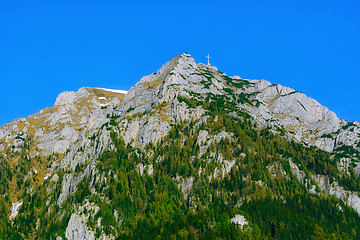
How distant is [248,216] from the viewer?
17625 centimetres

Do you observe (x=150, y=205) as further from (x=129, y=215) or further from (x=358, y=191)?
(x=358, y=191)

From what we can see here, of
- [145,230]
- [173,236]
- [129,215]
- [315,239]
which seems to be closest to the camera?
[315,239]

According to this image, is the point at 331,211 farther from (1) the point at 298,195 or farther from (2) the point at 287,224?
(2) the point at 287,224

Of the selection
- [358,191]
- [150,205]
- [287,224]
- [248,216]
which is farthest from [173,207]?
[358,191]

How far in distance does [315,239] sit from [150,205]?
9581 centimetres

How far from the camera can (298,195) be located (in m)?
195

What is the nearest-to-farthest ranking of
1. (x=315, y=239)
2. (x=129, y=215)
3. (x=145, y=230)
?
(x=315, y=239) → (x=145, y=230) → (x=129, y=215)

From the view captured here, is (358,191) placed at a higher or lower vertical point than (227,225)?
higher

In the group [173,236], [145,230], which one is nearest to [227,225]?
[173,236]

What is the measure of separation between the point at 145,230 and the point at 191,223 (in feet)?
83.7

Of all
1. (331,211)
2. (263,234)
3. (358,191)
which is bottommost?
(263,234)

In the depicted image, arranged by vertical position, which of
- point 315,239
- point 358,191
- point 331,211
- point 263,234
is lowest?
point 315,239

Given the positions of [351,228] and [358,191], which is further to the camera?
[358,191]

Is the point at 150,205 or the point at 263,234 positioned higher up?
the point at 150,205
